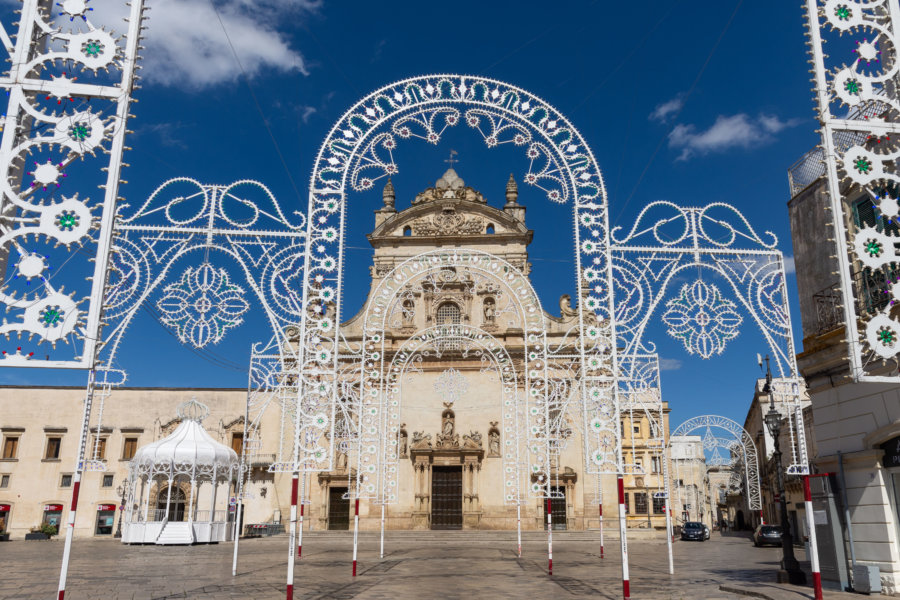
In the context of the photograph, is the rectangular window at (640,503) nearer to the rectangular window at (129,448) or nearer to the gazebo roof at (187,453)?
the gazebo roof at (187,453)

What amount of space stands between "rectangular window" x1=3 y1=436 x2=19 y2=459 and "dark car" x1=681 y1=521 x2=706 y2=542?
36958 millimetres

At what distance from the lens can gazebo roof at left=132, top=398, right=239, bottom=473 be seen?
28.2 m

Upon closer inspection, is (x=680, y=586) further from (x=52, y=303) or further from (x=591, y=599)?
(x=52, y=303)

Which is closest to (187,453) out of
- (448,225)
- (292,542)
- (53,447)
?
(53,447)

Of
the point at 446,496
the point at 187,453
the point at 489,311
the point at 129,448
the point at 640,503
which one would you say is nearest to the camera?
the point at 187,453

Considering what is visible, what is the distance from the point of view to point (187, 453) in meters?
28.5

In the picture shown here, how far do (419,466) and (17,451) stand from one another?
22.3 meters

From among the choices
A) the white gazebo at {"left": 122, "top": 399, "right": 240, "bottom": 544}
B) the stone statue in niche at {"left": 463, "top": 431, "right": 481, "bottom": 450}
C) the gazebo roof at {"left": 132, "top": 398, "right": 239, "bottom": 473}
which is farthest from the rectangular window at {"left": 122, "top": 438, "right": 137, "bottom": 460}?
the stone statue in niche at {"left": 463, "top": 431, "right": 481, "bottom": 450}

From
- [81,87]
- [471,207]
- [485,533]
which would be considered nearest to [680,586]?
[81,87]

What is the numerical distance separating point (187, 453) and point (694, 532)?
2653 centimetres

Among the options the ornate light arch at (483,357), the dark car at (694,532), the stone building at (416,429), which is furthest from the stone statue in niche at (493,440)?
the dark car at (694,532)

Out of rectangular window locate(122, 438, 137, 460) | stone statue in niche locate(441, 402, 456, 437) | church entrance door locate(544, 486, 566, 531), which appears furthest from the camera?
rectangular window locate(122, 438, 137, 460)

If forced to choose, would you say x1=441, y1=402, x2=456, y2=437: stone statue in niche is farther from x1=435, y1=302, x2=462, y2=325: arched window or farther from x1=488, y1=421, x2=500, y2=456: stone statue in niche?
x1=435, y1=302, x2=462, y2=325: arched window

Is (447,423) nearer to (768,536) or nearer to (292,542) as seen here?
(768,536)
